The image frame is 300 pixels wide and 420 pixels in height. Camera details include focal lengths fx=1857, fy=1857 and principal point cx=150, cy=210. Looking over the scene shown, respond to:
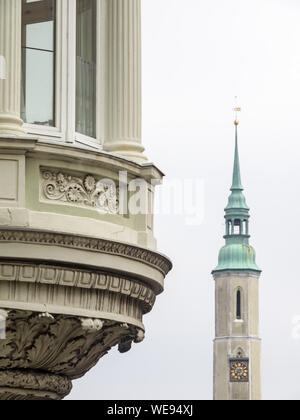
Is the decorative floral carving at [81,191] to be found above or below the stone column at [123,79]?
below

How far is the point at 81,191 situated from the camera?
12820mm

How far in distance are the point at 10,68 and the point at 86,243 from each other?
4.26 ft

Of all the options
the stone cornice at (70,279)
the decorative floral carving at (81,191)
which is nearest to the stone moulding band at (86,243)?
the stone cornice at (70,279)

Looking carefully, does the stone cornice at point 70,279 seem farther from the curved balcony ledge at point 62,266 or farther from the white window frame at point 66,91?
the white window frame at point 66,91

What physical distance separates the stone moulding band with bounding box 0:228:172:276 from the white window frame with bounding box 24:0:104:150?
2.52 feet

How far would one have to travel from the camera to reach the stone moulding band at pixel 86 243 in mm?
12227

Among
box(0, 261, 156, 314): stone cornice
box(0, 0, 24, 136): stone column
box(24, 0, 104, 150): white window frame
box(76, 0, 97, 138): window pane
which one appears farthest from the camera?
box(76, 0, 97, 138): window pane

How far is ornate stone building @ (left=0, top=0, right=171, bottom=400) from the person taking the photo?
1243 cm

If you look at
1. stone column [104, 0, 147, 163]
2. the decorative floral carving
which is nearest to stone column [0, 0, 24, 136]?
the decorative floral carving

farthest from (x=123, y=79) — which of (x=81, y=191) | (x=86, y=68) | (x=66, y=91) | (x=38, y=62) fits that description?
(x=81, y=191)

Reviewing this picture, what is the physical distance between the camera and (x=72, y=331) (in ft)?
41.8

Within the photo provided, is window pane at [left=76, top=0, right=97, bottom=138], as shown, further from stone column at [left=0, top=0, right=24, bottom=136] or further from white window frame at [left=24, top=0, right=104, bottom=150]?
stone column at [left=0, top=0, right=24, bottom=136]

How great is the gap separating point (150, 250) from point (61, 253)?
32.7 inches

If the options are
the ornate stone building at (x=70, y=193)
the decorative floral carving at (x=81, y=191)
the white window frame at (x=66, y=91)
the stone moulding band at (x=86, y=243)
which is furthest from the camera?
the white window frame at (x=66, y=91)
